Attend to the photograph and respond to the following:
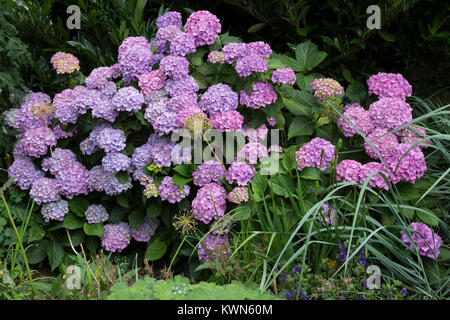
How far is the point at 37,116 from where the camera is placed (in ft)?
10.9

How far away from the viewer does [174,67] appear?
3.11 meters

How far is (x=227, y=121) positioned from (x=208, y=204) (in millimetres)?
501

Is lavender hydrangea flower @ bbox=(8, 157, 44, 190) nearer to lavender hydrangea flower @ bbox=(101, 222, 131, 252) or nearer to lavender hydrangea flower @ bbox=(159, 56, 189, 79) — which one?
lavender hydrangea flower @ bbox=(101, 222, 131, 252)

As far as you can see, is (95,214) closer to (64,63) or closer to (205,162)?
(205,162)

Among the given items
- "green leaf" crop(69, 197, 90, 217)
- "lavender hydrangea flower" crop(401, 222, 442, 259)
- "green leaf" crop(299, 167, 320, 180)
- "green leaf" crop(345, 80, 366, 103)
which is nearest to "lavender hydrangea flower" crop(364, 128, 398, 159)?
"green leaf" crop(299, 167, 320, 180)

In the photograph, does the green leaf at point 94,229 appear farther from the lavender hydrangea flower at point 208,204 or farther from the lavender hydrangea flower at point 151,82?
the lavender hydrangea flower at point 151,82

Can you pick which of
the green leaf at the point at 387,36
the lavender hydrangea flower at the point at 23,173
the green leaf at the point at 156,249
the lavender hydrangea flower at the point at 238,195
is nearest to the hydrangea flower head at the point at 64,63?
the lavender hydrangea flower at the point at 23,173

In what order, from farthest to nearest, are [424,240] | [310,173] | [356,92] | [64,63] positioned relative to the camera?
[356,92]
[64,63]
[310,173]
[424,240]

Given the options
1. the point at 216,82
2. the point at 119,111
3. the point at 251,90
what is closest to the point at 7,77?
the point at 119,111

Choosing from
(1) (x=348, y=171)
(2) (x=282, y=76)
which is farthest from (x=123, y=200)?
(1) (x=348, y=171)

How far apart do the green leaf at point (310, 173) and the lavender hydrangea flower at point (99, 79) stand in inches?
54.8

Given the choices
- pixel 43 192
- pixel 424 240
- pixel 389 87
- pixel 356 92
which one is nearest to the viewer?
pixel 424 240

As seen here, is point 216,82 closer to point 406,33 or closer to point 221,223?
point 221,223

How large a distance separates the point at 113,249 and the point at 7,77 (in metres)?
1.28
